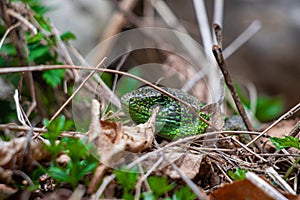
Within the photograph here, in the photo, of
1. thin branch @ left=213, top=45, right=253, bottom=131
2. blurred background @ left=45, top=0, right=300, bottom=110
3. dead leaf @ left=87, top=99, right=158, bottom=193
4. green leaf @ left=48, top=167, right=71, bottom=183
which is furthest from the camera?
blurred background @ left=45, top=0, right=300, bottom=110

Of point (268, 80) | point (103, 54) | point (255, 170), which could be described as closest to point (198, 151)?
point (255, 170)

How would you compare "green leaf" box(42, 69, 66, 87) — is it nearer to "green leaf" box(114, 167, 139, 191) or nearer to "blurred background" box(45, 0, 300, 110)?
"green leaf" box(114, 167, 139, 191)

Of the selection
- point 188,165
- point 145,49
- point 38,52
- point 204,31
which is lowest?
point 188,165

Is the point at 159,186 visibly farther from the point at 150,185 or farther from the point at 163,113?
the point at 163,113

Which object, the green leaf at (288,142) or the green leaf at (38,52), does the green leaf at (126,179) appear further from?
the green leaf at (38,52)

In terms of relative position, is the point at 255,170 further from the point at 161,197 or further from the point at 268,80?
the point at 268,80

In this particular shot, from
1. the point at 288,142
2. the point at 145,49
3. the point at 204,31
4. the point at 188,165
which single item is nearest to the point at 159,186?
the point at 188,165

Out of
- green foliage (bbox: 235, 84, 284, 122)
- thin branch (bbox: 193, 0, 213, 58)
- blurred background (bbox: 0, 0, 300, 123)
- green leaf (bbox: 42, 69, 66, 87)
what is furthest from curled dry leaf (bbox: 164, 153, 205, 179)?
green foliage (bbox: 235, 84, 284, 122)
